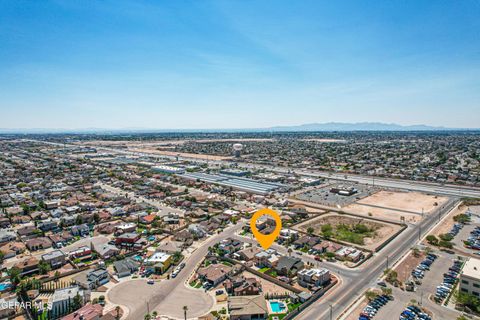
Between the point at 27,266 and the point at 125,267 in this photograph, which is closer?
the point at 125,267

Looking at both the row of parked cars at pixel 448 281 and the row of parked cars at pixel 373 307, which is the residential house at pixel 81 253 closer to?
the row of parked cars at pixel 373 307

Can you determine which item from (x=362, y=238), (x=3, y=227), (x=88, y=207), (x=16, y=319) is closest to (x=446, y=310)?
(x=362, y=238)

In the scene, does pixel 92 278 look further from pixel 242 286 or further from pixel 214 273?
pixel 242 286

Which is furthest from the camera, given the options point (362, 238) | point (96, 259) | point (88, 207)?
point (88, 207)

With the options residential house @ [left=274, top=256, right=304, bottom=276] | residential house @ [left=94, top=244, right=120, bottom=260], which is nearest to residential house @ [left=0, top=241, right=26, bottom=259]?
residential house @ [left=94, top=244, right=120, bottom=260]

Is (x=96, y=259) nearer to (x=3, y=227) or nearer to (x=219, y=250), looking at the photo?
(x=219, y=250)

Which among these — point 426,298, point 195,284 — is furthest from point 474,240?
point 195,284
